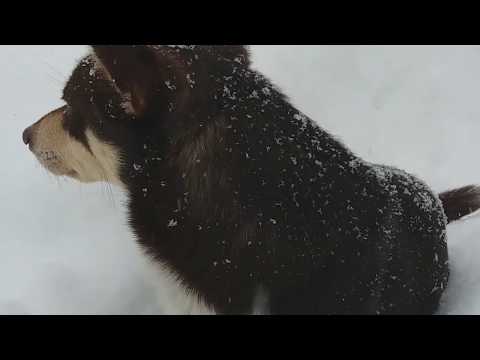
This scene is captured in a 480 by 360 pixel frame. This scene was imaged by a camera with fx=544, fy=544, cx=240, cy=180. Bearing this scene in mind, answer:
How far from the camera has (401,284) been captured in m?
2.29

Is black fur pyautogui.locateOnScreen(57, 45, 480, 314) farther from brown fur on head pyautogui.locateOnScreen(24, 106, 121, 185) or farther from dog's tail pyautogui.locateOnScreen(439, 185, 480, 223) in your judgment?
dog's tail pyautogui.locateOnScreen(439, 185, 480, 223)

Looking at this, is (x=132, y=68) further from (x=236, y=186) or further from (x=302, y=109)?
(x=302, y=109)

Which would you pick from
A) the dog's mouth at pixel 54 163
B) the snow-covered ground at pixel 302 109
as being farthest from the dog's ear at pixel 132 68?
the snow-covered ground at pixel 302 109

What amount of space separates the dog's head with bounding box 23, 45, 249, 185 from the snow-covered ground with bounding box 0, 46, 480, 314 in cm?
Answer: 61

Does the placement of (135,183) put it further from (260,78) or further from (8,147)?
(8,147)

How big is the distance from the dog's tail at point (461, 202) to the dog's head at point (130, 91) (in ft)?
5.17

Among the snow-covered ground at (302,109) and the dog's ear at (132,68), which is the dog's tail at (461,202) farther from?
the dog's ear at (132,68)

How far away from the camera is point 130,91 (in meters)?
1.88

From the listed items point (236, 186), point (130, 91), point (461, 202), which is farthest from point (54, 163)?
point (461, 202)

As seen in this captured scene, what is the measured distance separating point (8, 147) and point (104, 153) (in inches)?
69.2

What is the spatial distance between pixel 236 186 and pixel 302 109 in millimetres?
2362

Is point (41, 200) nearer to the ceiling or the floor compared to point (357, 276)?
nearer to the floor
